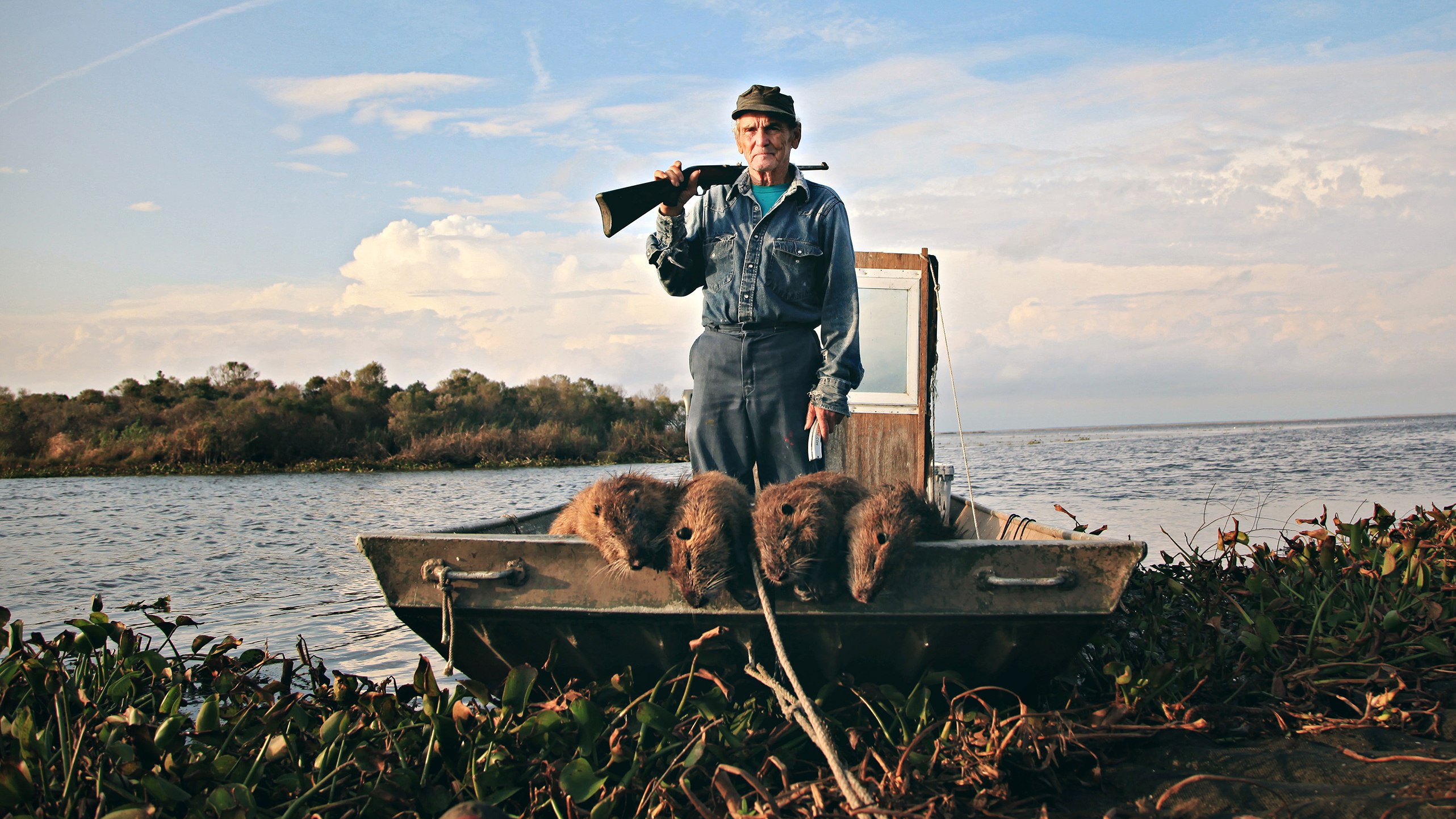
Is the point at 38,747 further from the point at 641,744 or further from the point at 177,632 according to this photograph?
the point at 177,632

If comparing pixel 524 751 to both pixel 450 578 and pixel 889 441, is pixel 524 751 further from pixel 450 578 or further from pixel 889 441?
pixel 889 441

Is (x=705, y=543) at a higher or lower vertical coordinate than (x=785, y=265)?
lower

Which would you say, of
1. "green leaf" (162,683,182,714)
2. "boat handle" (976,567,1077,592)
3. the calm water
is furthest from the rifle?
"green leaf" (162,683,182,714)

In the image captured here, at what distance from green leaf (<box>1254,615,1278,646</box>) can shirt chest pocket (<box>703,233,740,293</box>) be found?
110 inches

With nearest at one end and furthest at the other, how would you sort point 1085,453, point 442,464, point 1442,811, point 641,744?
point 1442,811, point 641,744, point 442,464, point 1085,453

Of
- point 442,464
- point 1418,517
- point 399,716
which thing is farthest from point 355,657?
point 442,464

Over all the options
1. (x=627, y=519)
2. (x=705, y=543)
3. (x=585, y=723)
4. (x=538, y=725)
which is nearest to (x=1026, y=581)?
(x=705, y=543)

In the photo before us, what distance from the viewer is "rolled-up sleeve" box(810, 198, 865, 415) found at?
3.53 meters

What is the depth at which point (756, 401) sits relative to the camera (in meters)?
3.63

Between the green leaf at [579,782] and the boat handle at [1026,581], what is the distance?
1.37 meters

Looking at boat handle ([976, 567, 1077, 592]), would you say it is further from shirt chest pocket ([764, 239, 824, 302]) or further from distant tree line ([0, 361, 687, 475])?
distant tree line ([0, 361, 687, 475])

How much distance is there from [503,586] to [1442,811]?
9.59 feet

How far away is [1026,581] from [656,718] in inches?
51.9

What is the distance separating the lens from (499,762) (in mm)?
2488
